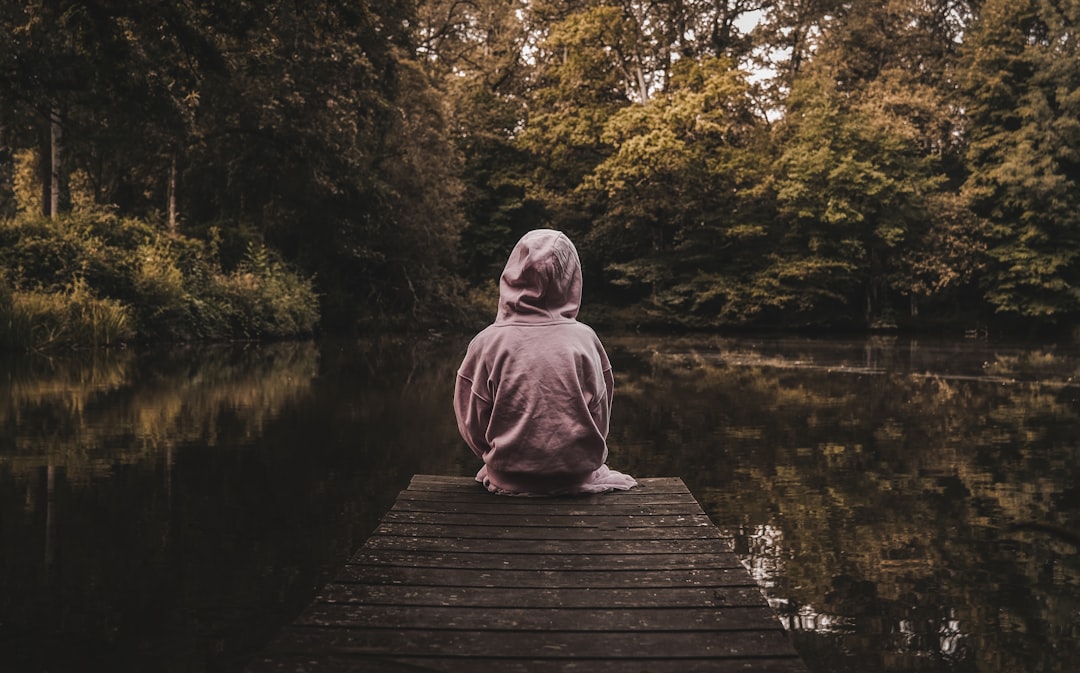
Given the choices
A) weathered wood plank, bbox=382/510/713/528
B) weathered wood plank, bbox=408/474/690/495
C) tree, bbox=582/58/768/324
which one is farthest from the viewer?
tree, bbox=582/58/768/324

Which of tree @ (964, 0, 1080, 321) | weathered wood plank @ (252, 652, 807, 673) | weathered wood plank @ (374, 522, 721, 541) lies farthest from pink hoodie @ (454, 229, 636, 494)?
tree @ (964, 0, 1080, 321)

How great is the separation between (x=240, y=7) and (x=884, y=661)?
→ 255 inches

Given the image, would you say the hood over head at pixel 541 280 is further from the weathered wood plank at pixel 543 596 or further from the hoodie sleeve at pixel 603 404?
the weathered wood plank at pixel 543 596

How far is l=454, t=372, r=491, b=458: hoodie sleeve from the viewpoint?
3980mm

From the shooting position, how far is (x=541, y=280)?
12.8 feet

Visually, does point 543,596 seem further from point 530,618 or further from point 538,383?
point 538,383

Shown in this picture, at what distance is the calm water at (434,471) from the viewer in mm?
3336

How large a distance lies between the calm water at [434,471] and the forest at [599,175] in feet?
29.2

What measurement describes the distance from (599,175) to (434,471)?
24.8 m

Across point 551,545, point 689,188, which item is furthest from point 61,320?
point 689,188

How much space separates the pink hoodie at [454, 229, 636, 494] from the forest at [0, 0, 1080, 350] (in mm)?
13578

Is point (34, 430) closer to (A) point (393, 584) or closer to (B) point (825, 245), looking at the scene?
(A) point (393, 584)

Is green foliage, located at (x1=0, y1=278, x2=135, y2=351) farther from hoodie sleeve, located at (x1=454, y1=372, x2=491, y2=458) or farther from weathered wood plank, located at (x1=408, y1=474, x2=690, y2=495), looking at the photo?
hoodie sleeve, located at (x1=454, y1=372, x2=491, y2=458)

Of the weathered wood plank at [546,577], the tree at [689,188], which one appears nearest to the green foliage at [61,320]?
the weathered wood plank at [546,577]
